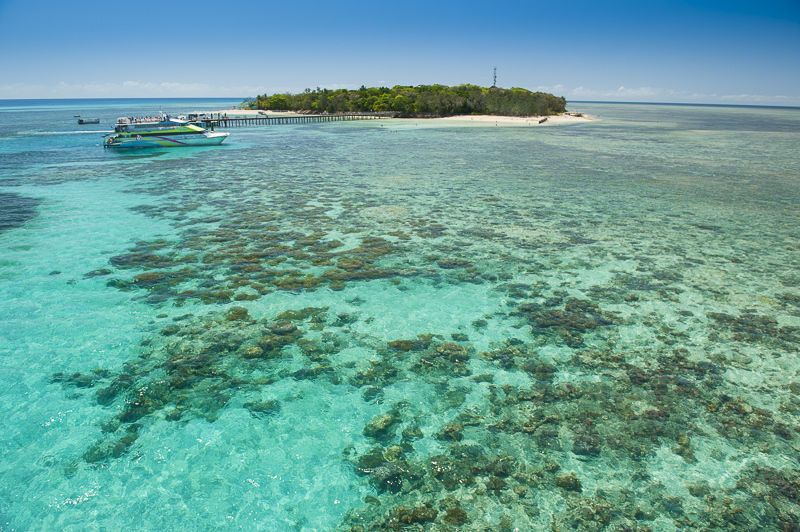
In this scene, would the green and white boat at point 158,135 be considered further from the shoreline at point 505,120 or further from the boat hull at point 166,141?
the shoreline at point 505,120

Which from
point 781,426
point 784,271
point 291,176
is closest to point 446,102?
point 291,176

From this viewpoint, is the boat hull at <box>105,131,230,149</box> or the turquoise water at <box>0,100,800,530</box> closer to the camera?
the turquoise water at <box>0,100,800,530</box>

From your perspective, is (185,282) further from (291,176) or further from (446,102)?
(446,102)

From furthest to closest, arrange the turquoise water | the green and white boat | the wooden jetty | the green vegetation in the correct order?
the green vegetation < the wooden jetty < the green and white boat < the turquoise water

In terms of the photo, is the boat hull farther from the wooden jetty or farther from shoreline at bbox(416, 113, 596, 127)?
shoreline at bbox(416, 113, 596, 127)

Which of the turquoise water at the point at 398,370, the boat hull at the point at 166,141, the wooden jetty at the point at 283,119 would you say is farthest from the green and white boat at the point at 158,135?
the wooden jetty at the point at 283,119

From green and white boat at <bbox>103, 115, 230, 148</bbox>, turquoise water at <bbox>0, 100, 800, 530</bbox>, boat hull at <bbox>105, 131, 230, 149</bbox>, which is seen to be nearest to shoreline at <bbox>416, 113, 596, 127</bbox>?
boat hull at <bbox>105, 131, 230, 149</bbox>
